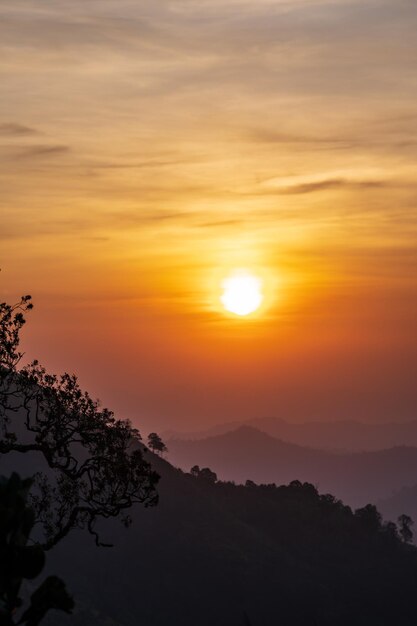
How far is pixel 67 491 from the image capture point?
50719 mm

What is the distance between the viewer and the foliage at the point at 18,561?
31.1 metres

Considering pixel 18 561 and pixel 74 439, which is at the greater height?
pixel 74 439

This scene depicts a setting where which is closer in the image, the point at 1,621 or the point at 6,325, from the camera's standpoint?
the point at 1,621

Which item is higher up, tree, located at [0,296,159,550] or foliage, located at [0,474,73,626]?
tree, located at [0,296,159,550]

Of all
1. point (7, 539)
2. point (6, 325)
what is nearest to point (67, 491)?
point (6, 325)

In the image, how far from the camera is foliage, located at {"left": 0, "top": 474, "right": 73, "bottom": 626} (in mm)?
31141

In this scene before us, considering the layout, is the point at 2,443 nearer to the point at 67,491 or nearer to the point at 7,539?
the point at 67,491

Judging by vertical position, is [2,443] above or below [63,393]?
below

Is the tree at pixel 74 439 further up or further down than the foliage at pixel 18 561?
further up

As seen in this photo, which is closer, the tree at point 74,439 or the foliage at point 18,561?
the foliage at point 18,561

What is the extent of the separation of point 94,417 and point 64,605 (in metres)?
19.8

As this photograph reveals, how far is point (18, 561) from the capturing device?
31.5 metres

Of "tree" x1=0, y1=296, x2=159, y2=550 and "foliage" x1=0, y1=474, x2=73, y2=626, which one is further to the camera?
"tree" x1=0, y1=296, x2=159, y2=550

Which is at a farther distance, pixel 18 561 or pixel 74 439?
pixel 74 439
